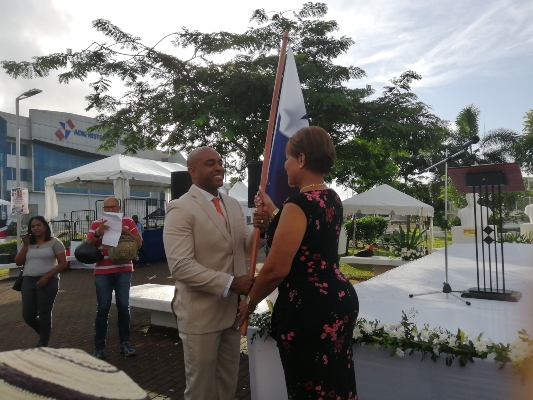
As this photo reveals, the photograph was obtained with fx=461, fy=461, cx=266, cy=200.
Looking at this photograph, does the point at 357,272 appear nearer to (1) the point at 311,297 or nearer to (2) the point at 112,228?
(2) the point at 112,228

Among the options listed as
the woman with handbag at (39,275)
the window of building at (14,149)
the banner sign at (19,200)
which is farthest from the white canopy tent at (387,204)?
the window of building at (14,149)

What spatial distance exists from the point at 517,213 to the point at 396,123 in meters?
19.4

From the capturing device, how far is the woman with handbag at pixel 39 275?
5078 millimetres

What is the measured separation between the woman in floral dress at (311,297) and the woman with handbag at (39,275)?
12.2 feet

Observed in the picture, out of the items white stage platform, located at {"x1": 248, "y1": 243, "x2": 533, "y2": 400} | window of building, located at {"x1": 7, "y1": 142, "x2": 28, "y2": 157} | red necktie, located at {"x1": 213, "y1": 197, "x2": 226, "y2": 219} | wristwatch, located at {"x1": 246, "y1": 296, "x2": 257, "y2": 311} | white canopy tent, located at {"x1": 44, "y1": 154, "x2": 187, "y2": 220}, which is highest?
window of building, located at {"x1": 7, "y1": 142, "x2": 28, "y2": 157}

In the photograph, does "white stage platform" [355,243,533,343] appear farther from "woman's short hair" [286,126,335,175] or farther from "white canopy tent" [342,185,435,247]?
"white canopy tent" [342,185,435,247]

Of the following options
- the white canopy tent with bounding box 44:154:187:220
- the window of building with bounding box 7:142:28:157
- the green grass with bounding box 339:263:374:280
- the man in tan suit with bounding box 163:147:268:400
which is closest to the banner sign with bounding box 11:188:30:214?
the white canopy tent with bounding box 44:154:187:220

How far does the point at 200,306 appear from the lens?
2621mm

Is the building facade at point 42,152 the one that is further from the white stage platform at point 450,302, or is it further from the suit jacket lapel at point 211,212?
the suit jacket lapel at point 211,212

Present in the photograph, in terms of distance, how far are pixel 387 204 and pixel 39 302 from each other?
1096 centimetres

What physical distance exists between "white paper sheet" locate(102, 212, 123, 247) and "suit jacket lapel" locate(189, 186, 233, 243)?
2439 mm

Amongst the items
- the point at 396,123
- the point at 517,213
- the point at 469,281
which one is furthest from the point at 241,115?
the point at 517,213

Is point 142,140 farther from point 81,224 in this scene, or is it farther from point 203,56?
point 81,224

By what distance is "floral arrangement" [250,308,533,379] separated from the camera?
2758mm
